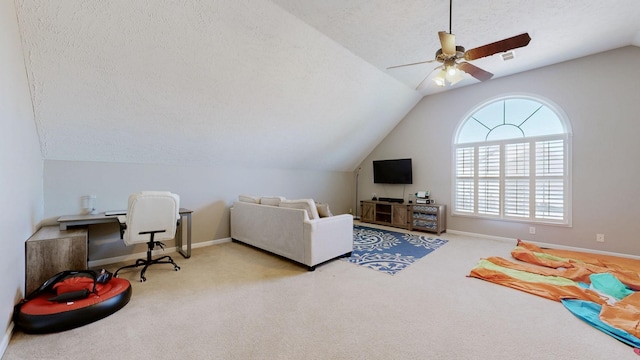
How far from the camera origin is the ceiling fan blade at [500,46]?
2195 mm

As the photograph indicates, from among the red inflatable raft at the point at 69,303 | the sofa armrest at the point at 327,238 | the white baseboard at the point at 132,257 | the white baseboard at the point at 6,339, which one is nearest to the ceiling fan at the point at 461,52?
the sofa armrest at the point at 327,238

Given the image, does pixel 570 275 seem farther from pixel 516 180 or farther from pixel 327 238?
pixel 327 238

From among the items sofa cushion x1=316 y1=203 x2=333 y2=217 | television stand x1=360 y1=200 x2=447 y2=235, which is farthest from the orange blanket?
sofa cushion x1=316 y1=203 x2=333 y2=217

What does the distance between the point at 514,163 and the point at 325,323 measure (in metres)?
4.89

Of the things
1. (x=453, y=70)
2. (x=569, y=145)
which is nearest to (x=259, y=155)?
(x=453, y=70)

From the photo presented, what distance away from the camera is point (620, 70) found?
12.7 ft

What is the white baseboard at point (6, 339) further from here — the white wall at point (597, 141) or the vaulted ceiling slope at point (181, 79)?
the white wall at point (597, 141)

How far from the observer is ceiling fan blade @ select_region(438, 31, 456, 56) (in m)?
2.27

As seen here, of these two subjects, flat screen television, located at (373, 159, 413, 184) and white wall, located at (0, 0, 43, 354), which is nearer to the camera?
white wall, located at (0, 0, 43, 354)

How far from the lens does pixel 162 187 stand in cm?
407

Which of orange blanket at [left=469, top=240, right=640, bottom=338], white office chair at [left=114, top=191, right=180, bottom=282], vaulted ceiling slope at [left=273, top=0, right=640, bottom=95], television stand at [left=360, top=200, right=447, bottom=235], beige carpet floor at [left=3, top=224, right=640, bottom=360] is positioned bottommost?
beige carpet floor at [left=3, top=224, right=640, bottom=360]

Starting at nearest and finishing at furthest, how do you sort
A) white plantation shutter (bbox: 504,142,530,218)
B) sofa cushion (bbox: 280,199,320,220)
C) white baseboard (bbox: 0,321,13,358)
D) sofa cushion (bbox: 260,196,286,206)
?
white baseboard (bbox: 0,321,13,358) → sofa cushion (bbox: 280,199,320,220) → sofa cushion (bbox: 260,196,286,206) → white plantation shutter (bbox: 504,142,530,218)

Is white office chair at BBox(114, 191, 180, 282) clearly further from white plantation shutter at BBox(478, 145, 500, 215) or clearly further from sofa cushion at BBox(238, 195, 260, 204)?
white plantation shutter at BBox(478, 145, 500, 215)

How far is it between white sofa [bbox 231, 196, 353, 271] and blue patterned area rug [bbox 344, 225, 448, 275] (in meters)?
0.38
